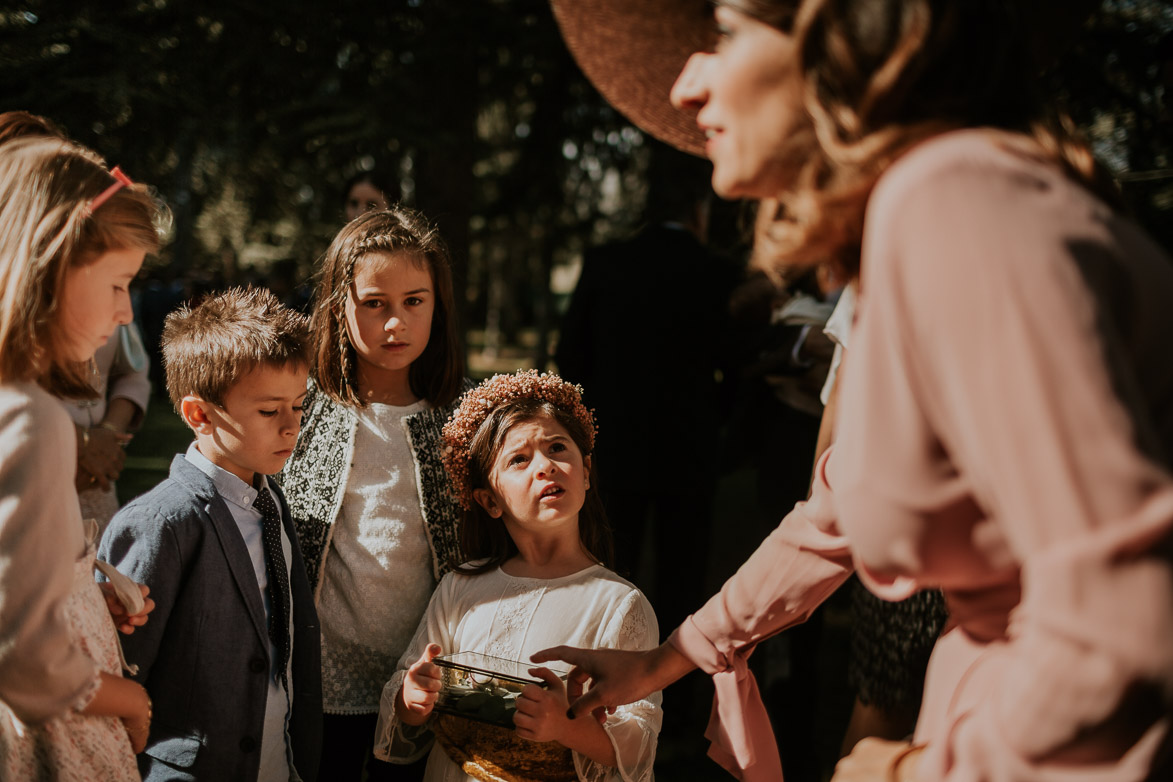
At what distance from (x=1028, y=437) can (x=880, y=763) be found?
53cm

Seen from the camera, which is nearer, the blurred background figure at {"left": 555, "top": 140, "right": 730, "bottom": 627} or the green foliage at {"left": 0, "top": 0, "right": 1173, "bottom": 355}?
the blurred background figure at {"left": 555, "top": 140, "right": 730, "bottom": 627}

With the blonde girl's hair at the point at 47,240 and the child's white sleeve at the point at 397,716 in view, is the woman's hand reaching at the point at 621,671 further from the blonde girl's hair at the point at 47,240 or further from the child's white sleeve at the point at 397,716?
the blonde girl's hair at the point at 47,240

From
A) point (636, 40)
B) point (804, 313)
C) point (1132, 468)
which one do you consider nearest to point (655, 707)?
point (636, 40)

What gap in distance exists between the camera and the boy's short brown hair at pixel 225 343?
2.39 meters

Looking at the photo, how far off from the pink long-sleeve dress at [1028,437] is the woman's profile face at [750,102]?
6.7 inches

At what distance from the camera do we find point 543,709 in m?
1.97

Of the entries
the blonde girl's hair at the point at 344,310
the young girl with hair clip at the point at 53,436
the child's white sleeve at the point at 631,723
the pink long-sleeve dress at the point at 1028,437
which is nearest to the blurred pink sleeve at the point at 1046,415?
the pink long-sleeve dress at the point at 1028,437

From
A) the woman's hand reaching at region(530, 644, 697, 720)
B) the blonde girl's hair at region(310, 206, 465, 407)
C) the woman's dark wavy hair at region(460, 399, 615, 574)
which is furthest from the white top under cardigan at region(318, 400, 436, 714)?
the woman's hand reaching at region(530, 644, 697, 720)

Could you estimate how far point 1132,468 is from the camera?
0.76 m

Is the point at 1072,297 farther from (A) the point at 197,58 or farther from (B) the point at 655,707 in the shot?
(A) the point at 197,58

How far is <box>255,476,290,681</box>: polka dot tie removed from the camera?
242cm

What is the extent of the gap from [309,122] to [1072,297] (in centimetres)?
534

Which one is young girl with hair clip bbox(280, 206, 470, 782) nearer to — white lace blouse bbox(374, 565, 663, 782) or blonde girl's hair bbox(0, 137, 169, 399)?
white lace blouse bbox(374, 565, 663, 782)

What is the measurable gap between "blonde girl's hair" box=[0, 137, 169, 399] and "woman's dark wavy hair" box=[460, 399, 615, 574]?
44.2 inches
